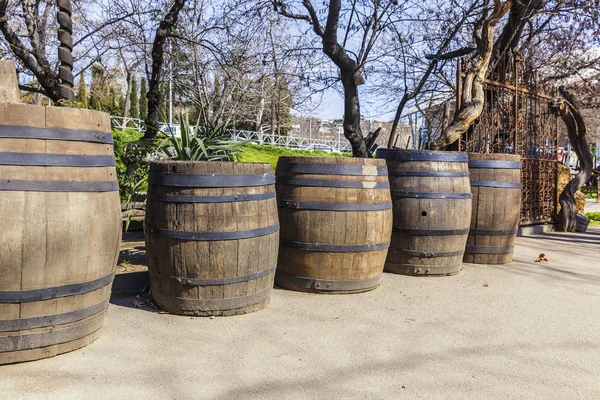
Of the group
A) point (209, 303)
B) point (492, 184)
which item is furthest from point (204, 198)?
point (492, 184)

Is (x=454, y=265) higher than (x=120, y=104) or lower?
lower

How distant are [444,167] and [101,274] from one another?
3.32 m

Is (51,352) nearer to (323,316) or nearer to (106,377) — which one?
(106,377)

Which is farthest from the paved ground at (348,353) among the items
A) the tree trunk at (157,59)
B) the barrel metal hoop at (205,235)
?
the tree trunk at (157,59)

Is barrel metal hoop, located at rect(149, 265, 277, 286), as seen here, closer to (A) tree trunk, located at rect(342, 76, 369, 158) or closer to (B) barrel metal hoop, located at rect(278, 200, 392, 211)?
(B) barrel metal hoop, located at rect(278, 200, 392, 211)

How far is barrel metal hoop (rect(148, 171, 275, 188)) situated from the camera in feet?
11.2

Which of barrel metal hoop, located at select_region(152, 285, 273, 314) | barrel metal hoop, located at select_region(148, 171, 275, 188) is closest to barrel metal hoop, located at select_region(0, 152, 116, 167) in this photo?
barrel metal hoop, located at select_region(148, 171, 275, 188)

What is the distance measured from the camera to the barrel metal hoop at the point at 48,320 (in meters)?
2.64

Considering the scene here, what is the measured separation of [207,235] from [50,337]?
1092 mm

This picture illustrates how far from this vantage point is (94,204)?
282cm

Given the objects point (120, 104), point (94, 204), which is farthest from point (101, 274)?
point (120, 104)

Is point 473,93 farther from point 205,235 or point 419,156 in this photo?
point 205,235

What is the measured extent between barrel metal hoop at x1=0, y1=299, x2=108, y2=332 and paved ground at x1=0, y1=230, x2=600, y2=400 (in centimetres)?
19

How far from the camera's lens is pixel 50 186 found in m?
2.65
